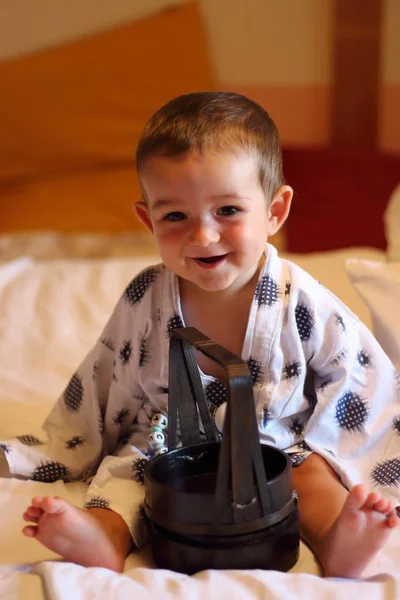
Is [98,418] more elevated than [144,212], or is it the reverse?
[144,212]

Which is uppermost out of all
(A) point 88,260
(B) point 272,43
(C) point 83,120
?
(B) point 272,43

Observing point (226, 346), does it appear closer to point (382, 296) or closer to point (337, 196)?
point (382, 296)

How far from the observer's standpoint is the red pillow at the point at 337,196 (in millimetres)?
1928

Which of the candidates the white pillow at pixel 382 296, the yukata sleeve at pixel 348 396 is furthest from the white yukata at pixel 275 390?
the white pillow at pixel 382 296

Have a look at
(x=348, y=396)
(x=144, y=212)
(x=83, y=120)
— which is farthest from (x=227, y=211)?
(x=83, y=120)

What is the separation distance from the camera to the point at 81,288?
1.65m

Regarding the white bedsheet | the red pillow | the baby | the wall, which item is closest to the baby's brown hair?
the baby

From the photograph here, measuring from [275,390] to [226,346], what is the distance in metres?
0.09

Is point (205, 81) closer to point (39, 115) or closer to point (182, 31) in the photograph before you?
point (182, 31)

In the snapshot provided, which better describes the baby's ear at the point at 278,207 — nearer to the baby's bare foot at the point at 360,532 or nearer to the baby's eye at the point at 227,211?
the baby's eye at the point at 227,211

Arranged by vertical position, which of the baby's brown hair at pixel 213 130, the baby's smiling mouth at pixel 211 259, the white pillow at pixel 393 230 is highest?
the baby's brown hair at pixel 213 130

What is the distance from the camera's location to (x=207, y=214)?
90 centimetres

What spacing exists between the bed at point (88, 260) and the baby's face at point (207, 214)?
0.32 metres

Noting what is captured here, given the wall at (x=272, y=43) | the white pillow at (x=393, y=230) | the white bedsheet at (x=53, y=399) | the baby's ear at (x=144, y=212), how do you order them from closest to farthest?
1. the white bedsheet at (x=53, y=399)
2. the baby's ear at (x=144, y=212)
3. the white pillow at (x=393, y=230)
4. the wall at (x=272, y=43)
